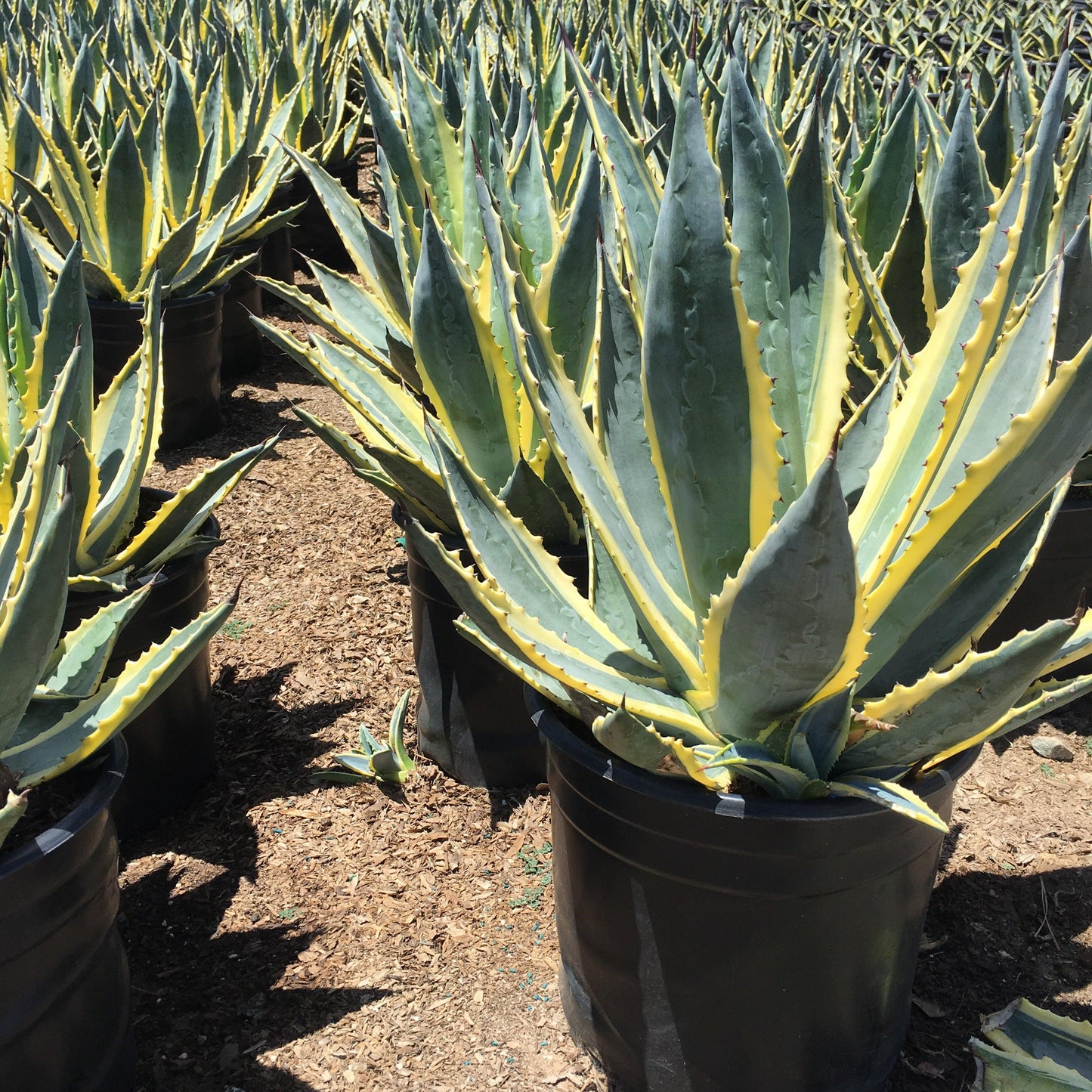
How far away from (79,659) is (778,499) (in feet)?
3.17

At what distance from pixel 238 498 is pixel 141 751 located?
146cm

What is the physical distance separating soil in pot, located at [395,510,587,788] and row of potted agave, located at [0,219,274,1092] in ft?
1.34

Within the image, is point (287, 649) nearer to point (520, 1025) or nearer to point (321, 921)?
point (321, 921)

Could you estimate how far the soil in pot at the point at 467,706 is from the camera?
2.10 m

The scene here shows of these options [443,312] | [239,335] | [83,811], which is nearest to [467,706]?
[443,312]

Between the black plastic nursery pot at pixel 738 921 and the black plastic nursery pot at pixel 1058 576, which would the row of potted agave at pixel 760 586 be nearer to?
the black plastic nursery pot at pixel 738 921

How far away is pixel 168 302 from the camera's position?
3.30 m

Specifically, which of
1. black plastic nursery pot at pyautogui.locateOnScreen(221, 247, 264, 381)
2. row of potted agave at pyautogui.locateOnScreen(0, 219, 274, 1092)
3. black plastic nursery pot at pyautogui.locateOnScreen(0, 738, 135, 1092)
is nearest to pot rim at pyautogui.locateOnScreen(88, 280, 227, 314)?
black plastic nursery pot at pyautogui.locateOnScreen(221, 247, 264, 381)

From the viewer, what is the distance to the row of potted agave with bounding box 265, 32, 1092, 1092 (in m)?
1.03

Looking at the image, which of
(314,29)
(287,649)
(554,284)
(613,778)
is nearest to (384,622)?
(287,649)

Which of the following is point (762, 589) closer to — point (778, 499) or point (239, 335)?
point (778, 499)

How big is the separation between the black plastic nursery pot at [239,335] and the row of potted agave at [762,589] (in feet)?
9.53

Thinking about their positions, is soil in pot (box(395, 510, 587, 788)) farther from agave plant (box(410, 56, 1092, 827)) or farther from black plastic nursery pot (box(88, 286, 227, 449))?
black plastic nursery pot (box(88, 286, 227, 449))

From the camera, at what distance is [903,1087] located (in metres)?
1.51
